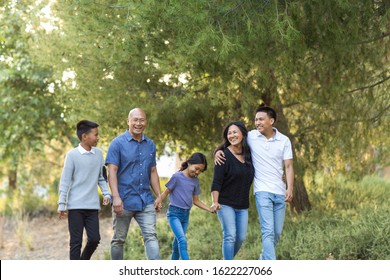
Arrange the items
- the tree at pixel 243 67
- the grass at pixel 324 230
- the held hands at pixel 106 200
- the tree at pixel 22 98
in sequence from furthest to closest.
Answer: the tree at pixel 22 98, the grass at pixel 324 230, the tree at pixel 243 67, the held hands at pixel 106 200

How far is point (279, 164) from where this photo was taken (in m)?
7.38

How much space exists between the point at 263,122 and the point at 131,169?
1.41 meters

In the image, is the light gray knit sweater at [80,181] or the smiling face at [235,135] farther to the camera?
the smiling face at [235,135]

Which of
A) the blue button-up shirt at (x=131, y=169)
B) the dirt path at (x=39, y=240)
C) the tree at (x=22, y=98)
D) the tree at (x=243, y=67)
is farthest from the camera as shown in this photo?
the tree at (x=22, y=98)

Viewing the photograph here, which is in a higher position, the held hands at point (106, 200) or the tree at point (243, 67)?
the tree at point (243, 67)

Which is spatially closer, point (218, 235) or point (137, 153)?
point (137, 153)

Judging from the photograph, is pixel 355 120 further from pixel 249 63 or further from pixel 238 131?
pixel 238 131

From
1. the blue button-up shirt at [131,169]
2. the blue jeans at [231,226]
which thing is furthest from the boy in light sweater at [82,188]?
the blue jeans at [231,226]

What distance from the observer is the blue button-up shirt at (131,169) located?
7117mm

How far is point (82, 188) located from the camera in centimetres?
704

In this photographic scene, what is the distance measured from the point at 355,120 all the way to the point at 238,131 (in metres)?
4.92

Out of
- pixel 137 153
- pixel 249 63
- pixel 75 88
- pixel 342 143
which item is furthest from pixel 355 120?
pixel 137 153

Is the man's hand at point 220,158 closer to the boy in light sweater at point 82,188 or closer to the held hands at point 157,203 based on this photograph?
the held hands at point 157,203

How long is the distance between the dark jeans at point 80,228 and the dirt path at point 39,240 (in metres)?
7.71
